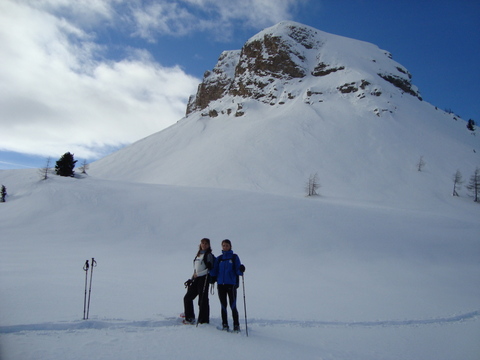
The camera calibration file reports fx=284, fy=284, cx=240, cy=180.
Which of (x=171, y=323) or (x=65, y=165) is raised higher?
(x=65, y=165)

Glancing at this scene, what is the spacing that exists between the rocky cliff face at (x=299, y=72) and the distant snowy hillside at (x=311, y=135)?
0.49 meters

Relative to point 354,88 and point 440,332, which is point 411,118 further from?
point 440,332

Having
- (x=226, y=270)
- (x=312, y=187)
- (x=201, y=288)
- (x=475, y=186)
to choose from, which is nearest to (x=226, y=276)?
(x=226, y=270)

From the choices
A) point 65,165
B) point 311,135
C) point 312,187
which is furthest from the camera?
point 311,135

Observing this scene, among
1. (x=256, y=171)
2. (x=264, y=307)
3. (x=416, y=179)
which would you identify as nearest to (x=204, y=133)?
(x=256, y=171)

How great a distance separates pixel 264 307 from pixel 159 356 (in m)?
4.63

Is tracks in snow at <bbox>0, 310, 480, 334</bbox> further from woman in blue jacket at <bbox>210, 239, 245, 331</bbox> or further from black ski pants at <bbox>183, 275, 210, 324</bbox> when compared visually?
woman in blue jacket at <bbox>210, 239, 245, 331</bbox>

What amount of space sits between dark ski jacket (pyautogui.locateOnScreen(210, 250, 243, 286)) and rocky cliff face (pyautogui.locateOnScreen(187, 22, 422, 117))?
277 feet

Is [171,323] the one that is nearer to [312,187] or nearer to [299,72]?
[312,187]

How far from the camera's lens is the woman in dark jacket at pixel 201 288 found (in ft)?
21.6

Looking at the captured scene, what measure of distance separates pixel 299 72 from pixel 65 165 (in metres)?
92.0

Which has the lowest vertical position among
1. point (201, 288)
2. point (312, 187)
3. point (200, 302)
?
point (200, 302)

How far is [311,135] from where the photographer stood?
6638cm

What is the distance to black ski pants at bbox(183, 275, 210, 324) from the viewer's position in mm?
6578
